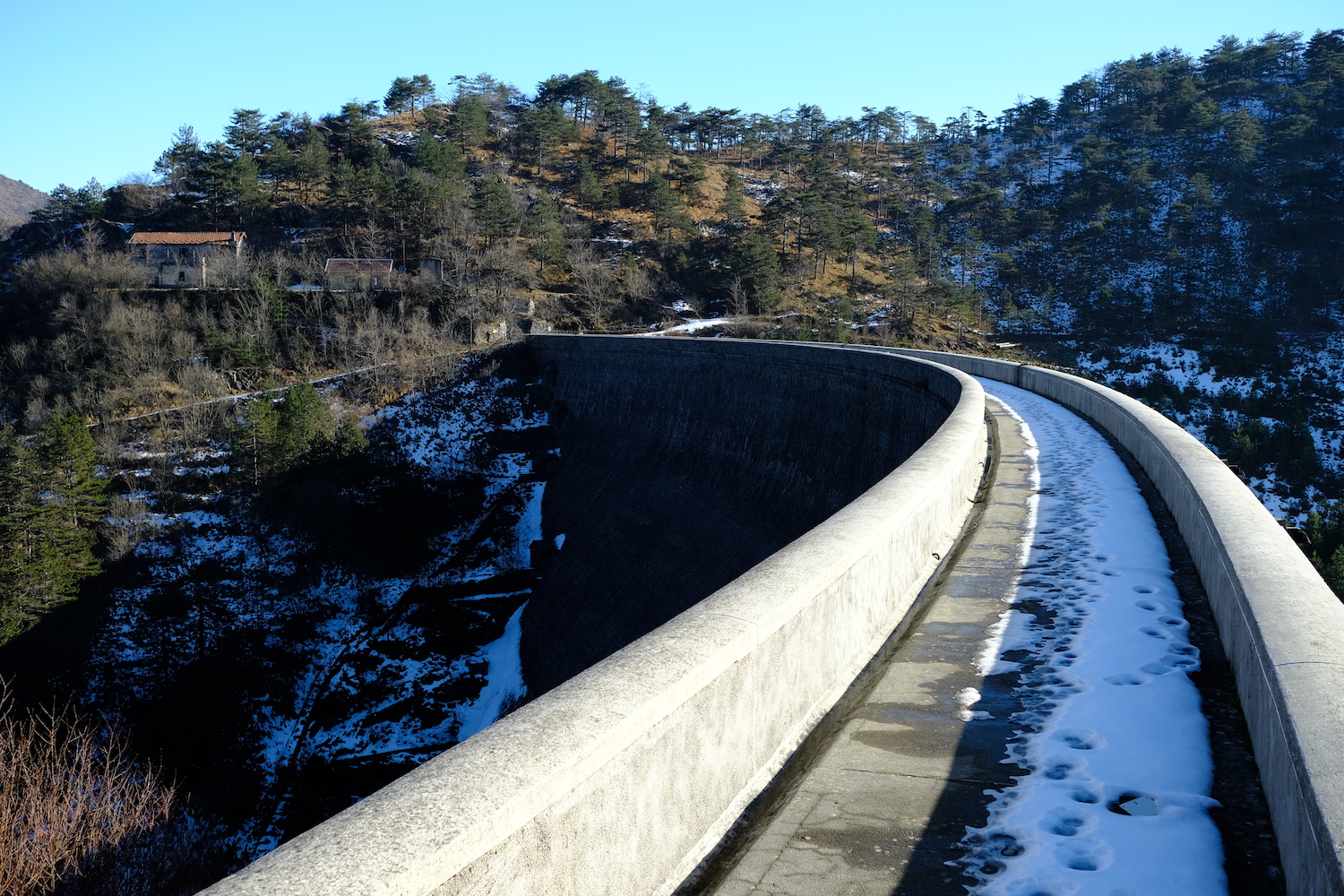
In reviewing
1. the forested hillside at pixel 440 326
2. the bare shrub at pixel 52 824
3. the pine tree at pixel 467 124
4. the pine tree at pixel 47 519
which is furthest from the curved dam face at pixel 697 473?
the pine tree at pixel 467 124

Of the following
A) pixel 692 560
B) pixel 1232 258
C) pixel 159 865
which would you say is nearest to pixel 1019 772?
pixel 159 865

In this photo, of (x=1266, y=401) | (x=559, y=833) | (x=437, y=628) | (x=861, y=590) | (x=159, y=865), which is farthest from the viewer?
(x=1266, y=401)

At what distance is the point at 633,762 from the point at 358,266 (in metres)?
56.9

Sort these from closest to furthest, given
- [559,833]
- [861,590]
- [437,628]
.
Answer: [559,833] → [861,590] → [437,628]

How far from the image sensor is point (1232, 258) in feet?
237

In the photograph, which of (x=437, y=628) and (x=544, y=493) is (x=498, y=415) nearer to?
(x=544, y=493)

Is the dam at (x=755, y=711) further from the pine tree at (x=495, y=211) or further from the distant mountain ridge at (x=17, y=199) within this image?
the distant mountain ridge at (x=17, y=199)

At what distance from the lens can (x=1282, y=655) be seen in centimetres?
303

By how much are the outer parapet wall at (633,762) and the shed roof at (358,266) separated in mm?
53170

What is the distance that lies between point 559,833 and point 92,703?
30.5 metres

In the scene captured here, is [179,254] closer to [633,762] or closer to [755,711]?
[755,711]

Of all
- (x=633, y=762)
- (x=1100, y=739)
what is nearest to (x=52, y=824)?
(x=633, y=762)

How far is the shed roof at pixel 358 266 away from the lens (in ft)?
174

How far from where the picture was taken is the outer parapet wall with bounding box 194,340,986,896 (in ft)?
5.97
